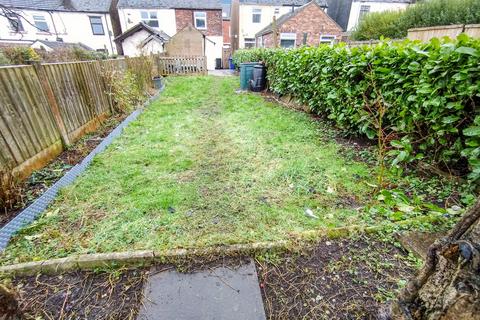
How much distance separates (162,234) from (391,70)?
3651mm

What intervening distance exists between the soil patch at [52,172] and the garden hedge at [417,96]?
13.6 ft

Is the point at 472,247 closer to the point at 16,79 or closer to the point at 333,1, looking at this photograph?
the point at 16,79

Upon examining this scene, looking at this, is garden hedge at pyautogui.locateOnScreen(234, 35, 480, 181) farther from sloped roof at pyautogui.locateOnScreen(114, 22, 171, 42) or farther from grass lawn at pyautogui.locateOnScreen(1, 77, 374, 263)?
sloped roof at pyautogui.locateOnScreen(114, 22, 171, 42)

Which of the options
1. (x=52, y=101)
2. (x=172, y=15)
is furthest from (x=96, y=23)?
(x=52, y=101)

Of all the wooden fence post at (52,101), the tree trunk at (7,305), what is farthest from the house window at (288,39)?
the tree trunk at (7,305)

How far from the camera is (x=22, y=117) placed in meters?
2.96

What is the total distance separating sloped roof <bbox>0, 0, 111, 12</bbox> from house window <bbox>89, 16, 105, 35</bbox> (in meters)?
0.80

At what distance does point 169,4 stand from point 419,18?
21652 millimetres

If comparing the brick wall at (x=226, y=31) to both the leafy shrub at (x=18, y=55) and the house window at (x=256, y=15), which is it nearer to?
the house window at (x=256, y=15)

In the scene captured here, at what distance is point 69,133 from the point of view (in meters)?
3.98

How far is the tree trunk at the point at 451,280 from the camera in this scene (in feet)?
2.83

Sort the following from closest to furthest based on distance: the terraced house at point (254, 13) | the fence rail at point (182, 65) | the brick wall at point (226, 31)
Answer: the fence rail at point (182, 65) → the terraced house at point (254, 13) → the brick wall at point (226, 31)

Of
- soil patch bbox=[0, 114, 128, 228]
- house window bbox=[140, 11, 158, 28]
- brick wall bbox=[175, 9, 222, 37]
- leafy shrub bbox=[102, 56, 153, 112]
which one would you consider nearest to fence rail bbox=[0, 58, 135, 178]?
soil patch bbox=[0, 114, 128, 228]

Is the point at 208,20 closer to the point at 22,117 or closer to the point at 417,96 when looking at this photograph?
the point at 22,117
